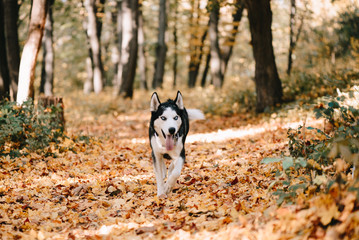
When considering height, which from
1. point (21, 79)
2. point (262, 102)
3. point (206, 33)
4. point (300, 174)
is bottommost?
point (300, 174)

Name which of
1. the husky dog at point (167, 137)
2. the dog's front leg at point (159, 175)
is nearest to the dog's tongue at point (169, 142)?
the husky dog at point (167, 137)

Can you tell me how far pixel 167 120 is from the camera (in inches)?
195

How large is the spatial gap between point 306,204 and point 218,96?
11.7m

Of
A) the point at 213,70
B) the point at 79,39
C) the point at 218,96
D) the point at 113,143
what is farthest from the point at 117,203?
the point at 79,39

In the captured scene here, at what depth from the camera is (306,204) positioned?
3.19 meters

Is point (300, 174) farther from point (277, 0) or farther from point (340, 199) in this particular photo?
point (277, 0)

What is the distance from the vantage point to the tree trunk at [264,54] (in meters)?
11.0

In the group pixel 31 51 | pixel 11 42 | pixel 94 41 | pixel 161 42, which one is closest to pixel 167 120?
pixel 31 51

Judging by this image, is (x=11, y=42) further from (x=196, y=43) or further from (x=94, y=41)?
(x=196, y=43)

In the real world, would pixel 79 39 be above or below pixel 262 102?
above

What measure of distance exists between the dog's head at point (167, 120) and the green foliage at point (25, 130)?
Result: 3.49 meters

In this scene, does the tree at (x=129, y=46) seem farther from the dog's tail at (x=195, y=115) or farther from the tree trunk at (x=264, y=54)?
the dog's tail at (x=195, y=115)

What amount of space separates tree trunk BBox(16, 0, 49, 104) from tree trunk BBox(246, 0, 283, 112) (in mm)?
6290

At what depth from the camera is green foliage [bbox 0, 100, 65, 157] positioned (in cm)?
710
